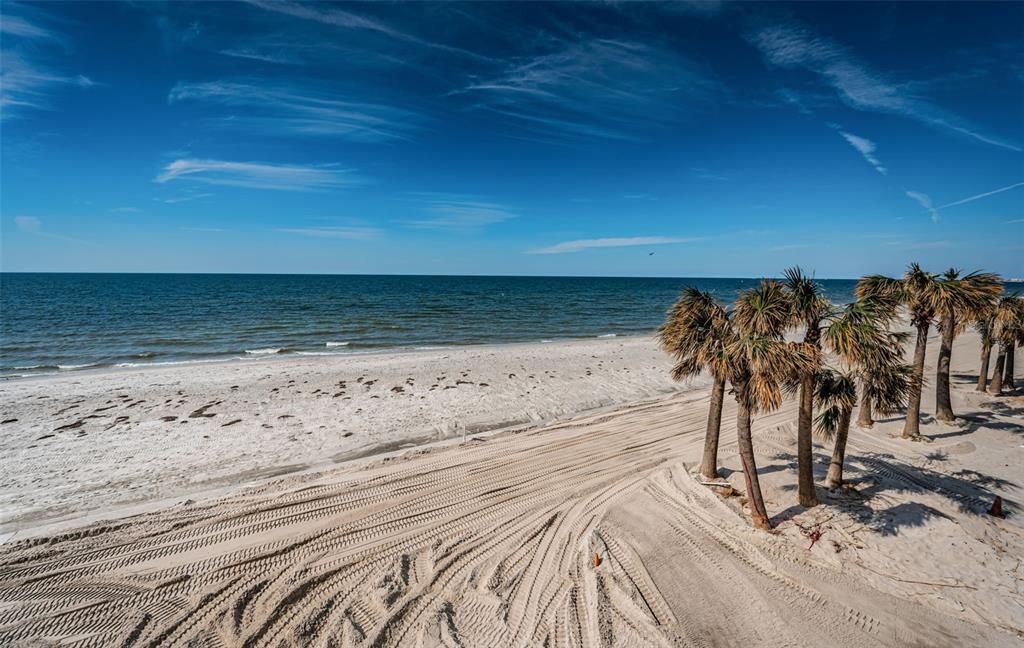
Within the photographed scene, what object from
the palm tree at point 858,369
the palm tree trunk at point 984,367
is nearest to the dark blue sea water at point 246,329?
the palm tree trunk at point 984,367

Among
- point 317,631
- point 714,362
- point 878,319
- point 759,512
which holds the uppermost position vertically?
point 878,319

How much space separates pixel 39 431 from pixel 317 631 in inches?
622

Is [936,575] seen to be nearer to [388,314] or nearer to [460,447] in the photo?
[460,447]

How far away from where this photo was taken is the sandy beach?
22.7 feet

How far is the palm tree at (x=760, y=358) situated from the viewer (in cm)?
790

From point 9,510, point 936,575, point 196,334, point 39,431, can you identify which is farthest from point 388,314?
point 936,575

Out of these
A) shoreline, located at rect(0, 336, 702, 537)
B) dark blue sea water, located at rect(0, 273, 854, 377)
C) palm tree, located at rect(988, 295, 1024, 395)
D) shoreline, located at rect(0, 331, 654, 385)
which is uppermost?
palm tree, located at rect(988, 295, 1024, 395)

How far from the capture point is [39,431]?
1470 centimetres

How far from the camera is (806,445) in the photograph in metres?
9.40

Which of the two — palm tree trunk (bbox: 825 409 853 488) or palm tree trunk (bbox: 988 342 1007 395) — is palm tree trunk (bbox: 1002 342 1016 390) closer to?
palm tree trunk (bbox: 988 342 1007 395)

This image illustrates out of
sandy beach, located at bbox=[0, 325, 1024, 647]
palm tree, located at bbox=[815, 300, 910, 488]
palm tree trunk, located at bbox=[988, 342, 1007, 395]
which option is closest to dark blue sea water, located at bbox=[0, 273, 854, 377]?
sandy beach, located at bbox=[0, 325, 1024, 647]

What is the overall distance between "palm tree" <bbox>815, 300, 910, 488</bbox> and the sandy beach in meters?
2.09

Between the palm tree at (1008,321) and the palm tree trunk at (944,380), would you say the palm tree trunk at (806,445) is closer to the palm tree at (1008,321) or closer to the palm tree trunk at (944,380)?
the palm tree trunk at (944,380)

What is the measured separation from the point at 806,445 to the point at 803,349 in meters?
2.83
